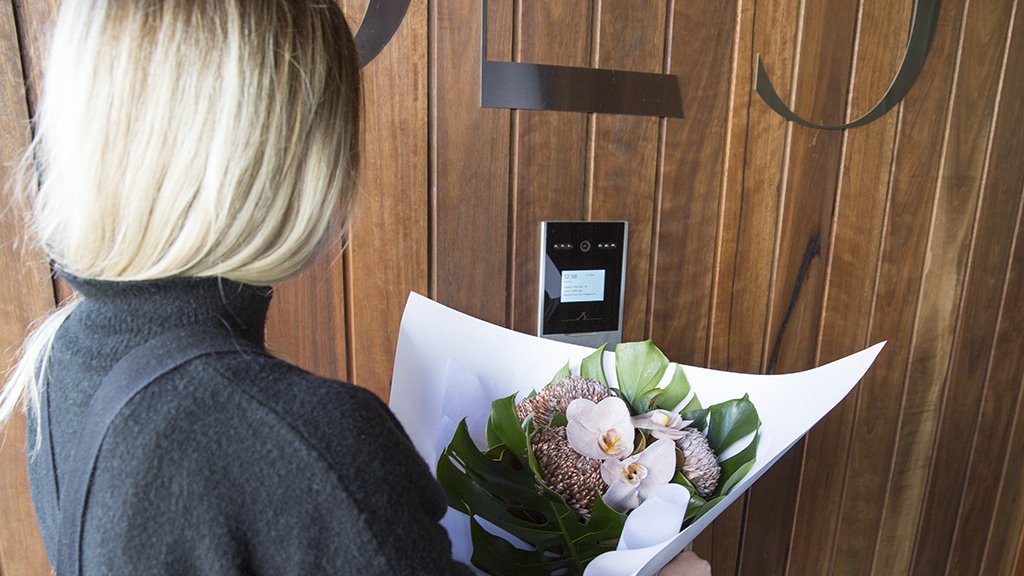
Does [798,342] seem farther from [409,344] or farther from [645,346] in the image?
[409,344]

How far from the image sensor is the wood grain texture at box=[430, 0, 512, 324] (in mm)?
834

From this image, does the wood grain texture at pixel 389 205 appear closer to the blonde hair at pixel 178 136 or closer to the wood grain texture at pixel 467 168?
the wood grain texture at pixel 467 168

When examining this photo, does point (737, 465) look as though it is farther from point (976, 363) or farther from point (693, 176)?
point (976, 363)

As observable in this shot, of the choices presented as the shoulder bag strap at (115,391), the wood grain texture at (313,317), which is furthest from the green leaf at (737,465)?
the wood grain texture at (313,317)

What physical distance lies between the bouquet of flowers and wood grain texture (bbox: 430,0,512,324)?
36cm

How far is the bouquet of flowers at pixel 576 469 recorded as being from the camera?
0.52 meters

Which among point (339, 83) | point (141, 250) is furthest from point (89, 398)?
point (339, 83)

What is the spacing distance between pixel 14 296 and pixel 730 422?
832mm

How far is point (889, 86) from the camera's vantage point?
43.9 inches

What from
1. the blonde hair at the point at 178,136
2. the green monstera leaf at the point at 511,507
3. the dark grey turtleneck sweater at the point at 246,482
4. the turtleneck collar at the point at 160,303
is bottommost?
the green monstera leaf at the point at 511,507

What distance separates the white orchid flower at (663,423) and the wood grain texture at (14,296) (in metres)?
0.72

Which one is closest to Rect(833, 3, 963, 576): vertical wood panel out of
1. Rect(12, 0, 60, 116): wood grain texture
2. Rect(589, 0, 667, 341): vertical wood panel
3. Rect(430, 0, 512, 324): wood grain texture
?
Rect(589, 0, 667, 341): vertical wood panel

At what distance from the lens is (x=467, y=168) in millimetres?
875

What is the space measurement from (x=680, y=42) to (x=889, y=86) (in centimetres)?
46
